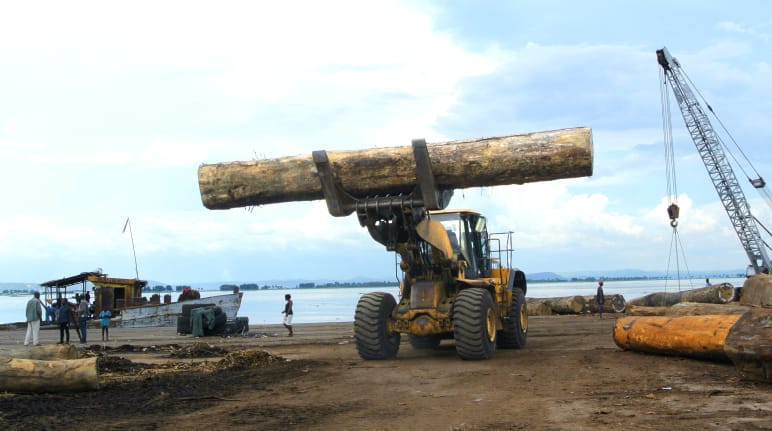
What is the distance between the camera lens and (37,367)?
381 inches

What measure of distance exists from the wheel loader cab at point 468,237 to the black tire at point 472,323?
1490 millimetres

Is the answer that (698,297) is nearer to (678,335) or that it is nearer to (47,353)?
(678,335)

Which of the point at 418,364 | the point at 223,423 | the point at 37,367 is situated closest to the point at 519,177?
the point at 418,364

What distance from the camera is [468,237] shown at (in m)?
13.9

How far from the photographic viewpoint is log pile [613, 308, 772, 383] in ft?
28.9

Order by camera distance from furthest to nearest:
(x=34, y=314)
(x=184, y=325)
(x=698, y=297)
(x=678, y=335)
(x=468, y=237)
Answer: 1. (x=698, y=297)
2. (x=184, y=325)
3. (x=34, y=314)
4. (x=468, y=237)
5. (x=678, y=335)

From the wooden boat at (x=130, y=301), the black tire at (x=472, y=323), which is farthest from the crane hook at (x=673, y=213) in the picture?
the black tire at (x=472, y=323)

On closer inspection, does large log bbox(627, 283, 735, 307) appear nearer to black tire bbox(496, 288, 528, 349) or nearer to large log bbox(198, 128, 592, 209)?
black tire bbox(496, 288, 528, 349)

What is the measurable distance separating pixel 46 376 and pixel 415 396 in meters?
4.79

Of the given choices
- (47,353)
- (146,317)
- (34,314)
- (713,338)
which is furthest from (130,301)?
(713,338)

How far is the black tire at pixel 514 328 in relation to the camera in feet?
47.7

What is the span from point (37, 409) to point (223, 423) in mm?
2584

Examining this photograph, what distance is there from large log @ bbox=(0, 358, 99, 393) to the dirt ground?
0.13 metres

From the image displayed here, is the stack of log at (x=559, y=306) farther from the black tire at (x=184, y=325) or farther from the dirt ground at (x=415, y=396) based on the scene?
the dirt ground at (x=415, y=396)
